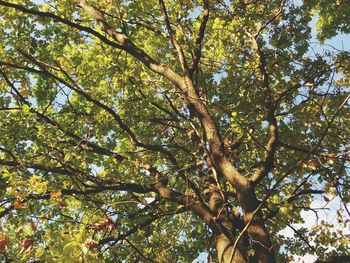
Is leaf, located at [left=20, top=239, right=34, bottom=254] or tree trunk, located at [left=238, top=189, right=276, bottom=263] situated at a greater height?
leaf, located at [left=20, top=239, right=34, bottom=254]

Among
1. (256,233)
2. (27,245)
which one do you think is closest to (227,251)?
(256,233)

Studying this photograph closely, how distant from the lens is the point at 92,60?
1089 cm

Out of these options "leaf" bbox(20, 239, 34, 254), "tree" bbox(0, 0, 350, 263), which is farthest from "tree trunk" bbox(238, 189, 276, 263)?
"leaf" bbox(20, 239, 34, 254)

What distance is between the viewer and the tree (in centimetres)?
642

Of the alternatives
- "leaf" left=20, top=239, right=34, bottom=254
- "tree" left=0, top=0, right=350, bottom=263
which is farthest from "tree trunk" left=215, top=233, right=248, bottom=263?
"leaf" left=20, top=239, right=34, bottom=254

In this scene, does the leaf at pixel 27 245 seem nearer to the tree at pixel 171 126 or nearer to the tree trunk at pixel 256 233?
the tree at pixel 171 126

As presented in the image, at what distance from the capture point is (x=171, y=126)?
→ 31.9 ft

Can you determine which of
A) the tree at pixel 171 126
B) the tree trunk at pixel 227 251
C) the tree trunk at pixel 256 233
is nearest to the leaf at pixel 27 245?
the tree at pixel 171 126

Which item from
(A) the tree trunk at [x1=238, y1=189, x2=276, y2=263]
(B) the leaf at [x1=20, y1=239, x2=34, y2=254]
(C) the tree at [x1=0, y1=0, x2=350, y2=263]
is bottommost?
(A) the tree trunk at [x1=238, y1=189, x2=276, y2=263]

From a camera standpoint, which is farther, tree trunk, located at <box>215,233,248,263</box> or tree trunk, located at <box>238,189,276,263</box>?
tree trunk, located at <box>215,233,248,263</box>

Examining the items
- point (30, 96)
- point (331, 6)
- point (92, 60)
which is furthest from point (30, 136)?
point (331, 6)

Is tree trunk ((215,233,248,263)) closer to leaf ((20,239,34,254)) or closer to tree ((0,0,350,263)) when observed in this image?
tree ((0,0,350,263))

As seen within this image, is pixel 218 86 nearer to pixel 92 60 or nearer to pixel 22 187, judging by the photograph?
pixel 92 60

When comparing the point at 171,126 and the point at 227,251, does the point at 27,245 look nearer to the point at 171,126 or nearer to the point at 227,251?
the point at 227,251
